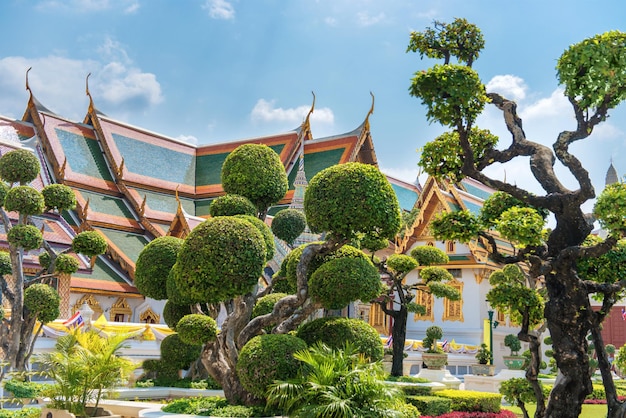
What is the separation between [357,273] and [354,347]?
1.04 metres

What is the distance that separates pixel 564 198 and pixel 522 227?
813 mm

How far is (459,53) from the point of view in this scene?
919 cm

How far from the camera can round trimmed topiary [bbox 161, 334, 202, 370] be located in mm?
14507

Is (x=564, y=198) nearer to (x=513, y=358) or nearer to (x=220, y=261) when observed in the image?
(x=220, y=261)

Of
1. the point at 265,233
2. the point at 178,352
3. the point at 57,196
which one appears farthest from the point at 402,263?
the point at 57,196

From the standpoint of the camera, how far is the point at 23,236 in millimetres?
14164

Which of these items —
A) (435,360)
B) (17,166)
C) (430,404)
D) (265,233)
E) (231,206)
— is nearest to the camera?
(265,233)

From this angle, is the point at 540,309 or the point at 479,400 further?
the point at 479,400

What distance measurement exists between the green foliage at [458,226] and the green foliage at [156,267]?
590 centimetres

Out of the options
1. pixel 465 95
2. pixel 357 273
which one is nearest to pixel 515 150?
pixel 465 95

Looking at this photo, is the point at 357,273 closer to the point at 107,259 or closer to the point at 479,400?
the point at 479,400

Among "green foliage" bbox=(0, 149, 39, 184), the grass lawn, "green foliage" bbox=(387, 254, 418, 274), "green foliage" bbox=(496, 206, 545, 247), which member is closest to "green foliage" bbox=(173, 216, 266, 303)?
"green foliage" bbox=(496, 206, 545, 247)

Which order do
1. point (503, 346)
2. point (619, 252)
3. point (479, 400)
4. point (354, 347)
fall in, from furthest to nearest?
point (503, 346) < point (479, 400) < point (354, 347) < point (619, 252)

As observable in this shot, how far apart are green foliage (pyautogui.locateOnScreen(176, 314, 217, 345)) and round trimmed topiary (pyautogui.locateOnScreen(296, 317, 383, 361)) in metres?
1.35
